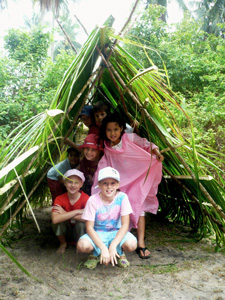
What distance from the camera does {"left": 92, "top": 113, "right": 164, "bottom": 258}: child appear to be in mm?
2703

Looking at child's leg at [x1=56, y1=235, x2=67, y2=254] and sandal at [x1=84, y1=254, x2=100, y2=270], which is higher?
child's leg at [x1=56, y1=235, x2=67, y2=254]

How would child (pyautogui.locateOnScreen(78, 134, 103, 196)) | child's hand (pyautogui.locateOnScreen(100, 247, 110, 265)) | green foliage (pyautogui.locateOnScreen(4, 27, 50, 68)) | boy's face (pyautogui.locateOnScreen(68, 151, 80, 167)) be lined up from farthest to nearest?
green foliage (pyautogui.locateOnScreen(4, 27, 50, 68)) < boy's face (pyautogui.locateOnScreen(68, 151, 80, 167)) < child (pyautogui.locateOnScreen(78, 134, 103, 196)) < child's hand (pyautogui.locateOnScreen(100, 247, 110, 265))

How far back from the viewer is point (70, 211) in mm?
2555

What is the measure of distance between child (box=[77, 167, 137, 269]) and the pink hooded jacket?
369 mm

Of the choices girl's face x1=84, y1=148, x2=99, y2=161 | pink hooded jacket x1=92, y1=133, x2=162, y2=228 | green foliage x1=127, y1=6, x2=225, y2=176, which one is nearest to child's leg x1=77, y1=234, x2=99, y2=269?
pink hooded jacket x1=92, y1=133, x2=162, y2=228

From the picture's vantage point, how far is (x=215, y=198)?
2.73 meters

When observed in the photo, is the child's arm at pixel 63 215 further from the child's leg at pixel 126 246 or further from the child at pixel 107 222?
the child's leg at pixel 126 246

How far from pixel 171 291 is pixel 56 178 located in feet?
5.10

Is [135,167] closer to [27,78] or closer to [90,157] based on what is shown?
[90,157]

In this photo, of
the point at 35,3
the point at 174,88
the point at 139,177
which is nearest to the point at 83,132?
the point at 139,177

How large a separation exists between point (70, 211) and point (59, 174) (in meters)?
0.54

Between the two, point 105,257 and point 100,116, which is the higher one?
point 100,116

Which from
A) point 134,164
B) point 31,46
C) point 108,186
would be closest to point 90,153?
point 134,164

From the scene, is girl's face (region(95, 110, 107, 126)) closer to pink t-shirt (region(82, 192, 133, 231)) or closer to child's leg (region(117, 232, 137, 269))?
pink t-shirt (region(82, 192, 133, 231))
